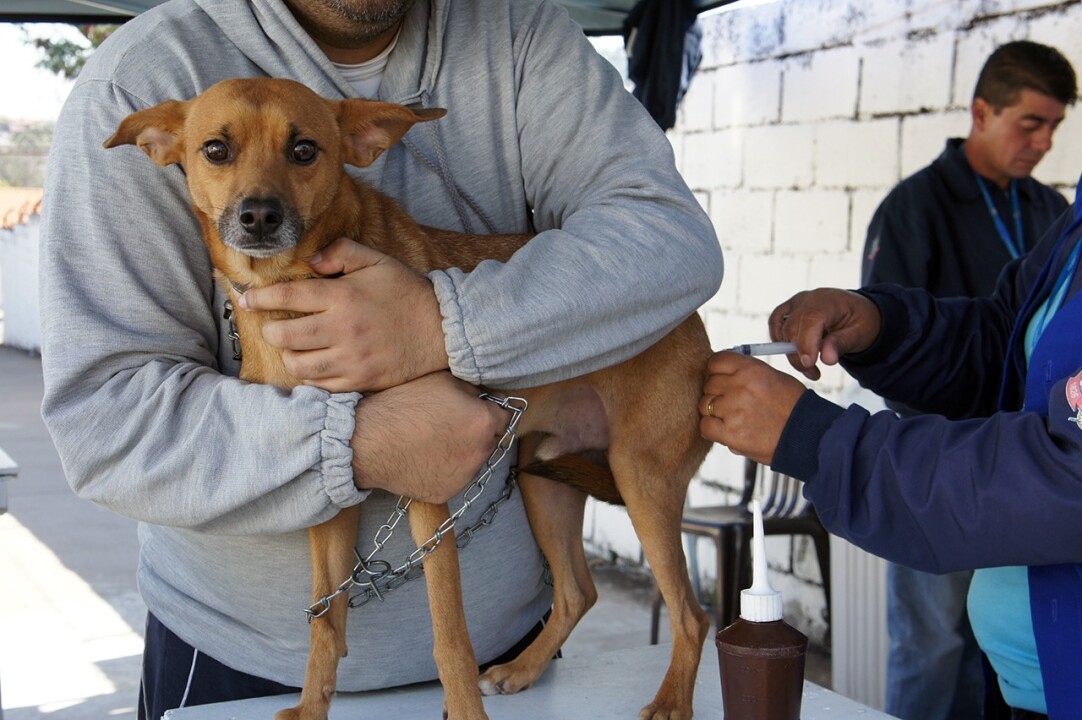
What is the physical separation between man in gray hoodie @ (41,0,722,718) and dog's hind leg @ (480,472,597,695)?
46 mm

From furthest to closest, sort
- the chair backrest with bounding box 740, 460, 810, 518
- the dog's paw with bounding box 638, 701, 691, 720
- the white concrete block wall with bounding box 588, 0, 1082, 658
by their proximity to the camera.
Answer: the chair backrest with bounding box 740, 460, 810, 518 → the white concrete block wall with bounding box 588, 0, 1082, 658 → the dog's paw with bounding box 638, 701, 691, 720

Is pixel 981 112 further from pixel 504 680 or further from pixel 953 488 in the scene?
pixel 504 680

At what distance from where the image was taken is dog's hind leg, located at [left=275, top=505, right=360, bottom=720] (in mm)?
1784

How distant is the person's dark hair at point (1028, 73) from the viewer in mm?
4285

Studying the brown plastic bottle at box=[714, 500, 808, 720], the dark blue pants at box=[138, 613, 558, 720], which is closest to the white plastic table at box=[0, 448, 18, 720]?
the dark blue pants at box=[138, 613, 558, 720]

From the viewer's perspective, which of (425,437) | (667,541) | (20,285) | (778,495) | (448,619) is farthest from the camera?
(20,285)

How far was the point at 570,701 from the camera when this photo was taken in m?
1.99

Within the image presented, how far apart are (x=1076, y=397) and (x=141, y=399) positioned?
1.30 metres

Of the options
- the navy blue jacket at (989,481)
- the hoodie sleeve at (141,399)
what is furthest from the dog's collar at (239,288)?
the navy blue jacket at (989,481)

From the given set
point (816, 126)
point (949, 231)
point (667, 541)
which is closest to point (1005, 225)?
point (949, 231)

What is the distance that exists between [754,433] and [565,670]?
A: 627 mm

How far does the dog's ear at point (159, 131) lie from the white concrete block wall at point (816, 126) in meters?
3.80

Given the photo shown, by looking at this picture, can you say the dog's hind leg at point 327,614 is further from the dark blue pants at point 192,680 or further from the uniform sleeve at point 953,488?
the uniform sleeve at point 953,488

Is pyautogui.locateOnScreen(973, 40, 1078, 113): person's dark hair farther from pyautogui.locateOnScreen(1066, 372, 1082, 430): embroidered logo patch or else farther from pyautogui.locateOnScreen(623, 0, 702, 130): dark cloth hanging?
pyautogui.locateOnScreen(1066, 372, 1082, 430): embroidered logo patch
